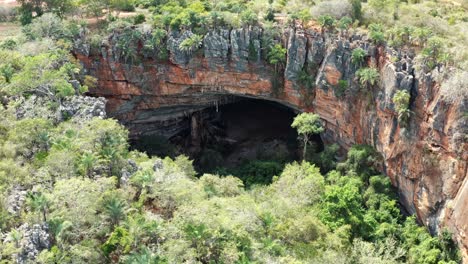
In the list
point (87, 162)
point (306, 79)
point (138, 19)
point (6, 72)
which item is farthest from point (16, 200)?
point (306, 79)

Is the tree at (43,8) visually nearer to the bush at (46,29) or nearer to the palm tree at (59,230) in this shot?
the bush at (46,29)

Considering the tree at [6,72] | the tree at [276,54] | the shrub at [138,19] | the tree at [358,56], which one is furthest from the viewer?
the shrub at [138,19]

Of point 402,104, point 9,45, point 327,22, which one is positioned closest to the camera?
point 402,104

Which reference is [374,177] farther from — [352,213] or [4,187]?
[4,187]

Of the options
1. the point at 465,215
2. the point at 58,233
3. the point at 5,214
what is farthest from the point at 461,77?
the point at 5,214

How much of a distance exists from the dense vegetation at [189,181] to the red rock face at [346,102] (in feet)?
3.57

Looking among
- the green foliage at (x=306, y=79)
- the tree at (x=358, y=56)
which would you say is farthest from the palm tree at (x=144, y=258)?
the green foliage at (x=306, y=79)

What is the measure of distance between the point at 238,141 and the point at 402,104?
1870 centimetres

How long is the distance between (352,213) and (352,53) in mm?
11741

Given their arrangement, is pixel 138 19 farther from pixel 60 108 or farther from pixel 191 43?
pixel 60 108

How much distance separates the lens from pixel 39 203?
21.5m

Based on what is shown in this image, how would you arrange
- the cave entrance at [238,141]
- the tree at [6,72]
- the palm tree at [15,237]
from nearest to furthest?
the palm tree at [15,237] → the tree at [6,72] → the cave entrance at [238,141]

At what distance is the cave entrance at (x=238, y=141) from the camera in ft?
133

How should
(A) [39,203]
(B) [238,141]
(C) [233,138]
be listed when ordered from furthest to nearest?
(C) [233,138]
(B) [238,141]
(A) [39,203]
